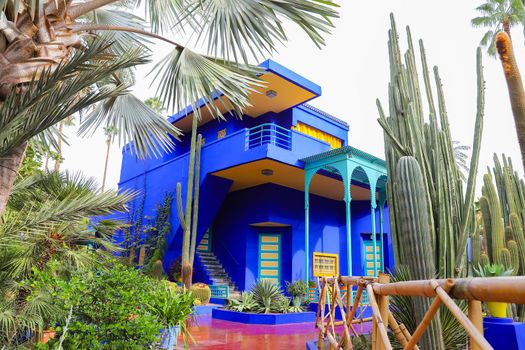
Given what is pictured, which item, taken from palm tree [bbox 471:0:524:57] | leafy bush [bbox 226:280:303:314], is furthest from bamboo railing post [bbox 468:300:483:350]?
palm tree [bbox 471:0:524:57]

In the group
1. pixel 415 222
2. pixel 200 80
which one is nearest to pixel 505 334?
pixel 415 222

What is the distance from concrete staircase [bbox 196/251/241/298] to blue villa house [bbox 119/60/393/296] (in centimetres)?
4

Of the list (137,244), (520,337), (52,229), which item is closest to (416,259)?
(520,337)

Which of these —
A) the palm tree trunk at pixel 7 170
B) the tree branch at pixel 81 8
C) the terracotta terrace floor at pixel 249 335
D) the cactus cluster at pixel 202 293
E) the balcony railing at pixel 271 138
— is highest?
the balcony railing at pixel 271 138

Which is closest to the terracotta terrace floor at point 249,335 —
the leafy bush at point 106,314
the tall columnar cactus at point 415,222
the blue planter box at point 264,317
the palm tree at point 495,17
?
the blue planter box at point 264,317

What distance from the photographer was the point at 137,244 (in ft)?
49.3

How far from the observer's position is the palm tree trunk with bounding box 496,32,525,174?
4.63 m

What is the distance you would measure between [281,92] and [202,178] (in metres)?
3.89

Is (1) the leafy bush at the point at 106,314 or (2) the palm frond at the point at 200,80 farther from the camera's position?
(2) the palm frond at the point at 200,80

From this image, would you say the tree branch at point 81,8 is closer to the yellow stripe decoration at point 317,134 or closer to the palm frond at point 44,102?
the palm frond at point 44,102

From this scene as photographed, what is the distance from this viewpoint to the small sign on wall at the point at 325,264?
1397cm

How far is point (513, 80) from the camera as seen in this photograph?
4.75 metres

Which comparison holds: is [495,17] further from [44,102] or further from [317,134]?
[44,102]

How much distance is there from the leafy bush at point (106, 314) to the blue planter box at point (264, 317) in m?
5.26
